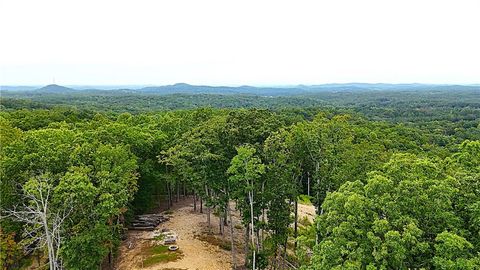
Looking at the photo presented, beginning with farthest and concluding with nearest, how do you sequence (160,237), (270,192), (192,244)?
(160,237)
(192,244)
(270,192)

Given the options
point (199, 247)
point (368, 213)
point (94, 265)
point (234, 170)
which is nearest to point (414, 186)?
point (368, 213)

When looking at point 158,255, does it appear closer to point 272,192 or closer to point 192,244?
point 192,244

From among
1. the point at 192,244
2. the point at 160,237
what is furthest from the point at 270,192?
the point at 160,237

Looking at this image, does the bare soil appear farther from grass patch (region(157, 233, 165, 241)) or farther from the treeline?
the treeline

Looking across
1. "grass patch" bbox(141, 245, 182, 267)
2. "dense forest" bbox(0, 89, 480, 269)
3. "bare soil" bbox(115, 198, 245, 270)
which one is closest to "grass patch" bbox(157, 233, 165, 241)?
"bare soil" bbox(115, 198, 245, 270)

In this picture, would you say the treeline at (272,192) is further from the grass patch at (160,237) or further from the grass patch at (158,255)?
the grass patch at (158,255)

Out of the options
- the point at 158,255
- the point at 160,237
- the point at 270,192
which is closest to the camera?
the point at 270,192
